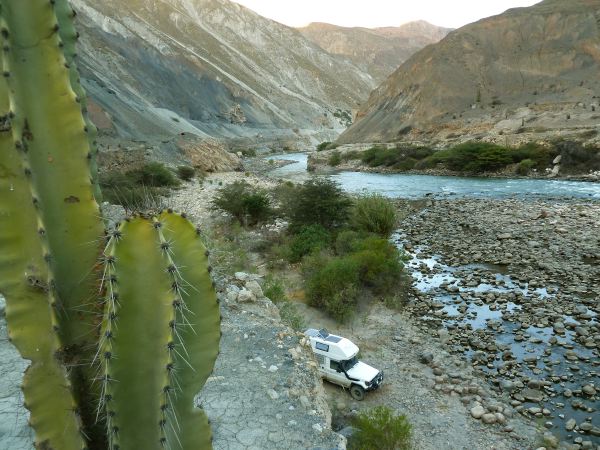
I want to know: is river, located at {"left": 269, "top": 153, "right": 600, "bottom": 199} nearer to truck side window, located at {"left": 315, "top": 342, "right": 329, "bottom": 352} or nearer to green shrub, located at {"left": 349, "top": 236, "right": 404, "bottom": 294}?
green shrub, located at {"left": 349, "top": 236, "right": 404, "bottom": 294}

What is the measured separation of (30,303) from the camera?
255 cm

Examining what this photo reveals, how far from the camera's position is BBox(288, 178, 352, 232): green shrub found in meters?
19.2

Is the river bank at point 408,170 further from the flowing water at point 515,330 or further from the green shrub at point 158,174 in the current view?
the green shrub at point 158,174

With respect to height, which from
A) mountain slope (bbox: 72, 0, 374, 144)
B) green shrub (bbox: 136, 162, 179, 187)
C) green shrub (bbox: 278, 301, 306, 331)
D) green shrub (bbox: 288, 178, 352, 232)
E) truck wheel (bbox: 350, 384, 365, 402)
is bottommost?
truck wheel (bbox: 350, 384, 365, 402)

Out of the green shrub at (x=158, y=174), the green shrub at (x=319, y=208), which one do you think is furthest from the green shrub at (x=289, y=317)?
the green shrub at (x=158, y=174)

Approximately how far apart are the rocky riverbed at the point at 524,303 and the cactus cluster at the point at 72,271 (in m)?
7.46

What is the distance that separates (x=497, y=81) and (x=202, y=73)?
163ft

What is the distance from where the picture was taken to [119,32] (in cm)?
7688

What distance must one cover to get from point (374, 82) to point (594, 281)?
180260mm

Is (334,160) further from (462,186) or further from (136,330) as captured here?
(136,330)

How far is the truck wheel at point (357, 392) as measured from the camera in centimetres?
886

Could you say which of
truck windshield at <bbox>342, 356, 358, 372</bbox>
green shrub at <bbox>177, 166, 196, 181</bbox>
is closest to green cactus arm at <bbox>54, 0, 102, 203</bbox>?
truck windshield at <bbox>342, 356, 358, 372</bbox>

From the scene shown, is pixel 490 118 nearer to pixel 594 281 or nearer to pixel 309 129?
pixel 594 281

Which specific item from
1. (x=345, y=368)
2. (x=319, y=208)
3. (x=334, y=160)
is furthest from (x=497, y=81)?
(x=345, y=368)
